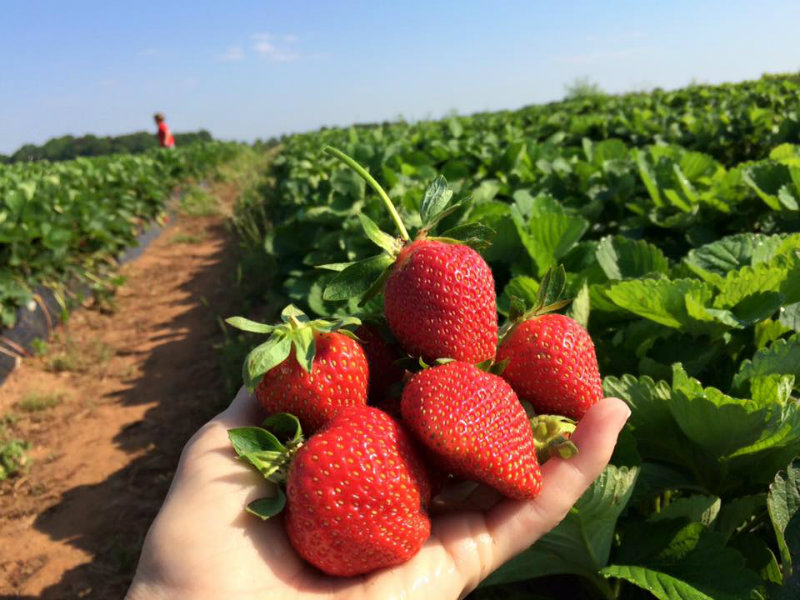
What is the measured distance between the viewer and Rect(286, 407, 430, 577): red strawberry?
1308 mm

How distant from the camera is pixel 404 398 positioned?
1432mm

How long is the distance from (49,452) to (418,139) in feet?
21.5

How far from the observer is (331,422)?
140 cm

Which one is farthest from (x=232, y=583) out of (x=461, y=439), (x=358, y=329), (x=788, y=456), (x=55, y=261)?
(x=55, y=261)

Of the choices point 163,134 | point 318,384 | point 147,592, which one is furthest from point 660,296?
point 163,134

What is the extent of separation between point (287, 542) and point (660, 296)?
1131mm

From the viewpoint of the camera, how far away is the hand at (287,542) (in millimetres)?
1380

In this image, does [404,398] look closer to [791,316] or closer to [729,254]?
[791,316]

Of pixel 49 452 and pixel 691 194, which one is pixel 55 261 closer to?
pixel 49 452

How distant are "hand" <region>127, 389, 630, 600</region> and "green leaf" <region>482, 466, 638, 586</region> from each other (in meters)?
0.08

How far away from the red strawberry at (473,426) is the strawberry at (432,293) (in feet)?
0.39

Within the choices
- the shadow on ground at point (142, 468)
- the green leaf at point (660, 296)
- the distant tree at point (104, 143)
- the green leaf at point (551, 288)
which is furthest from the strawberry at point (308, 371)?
the distant tree at point (104, 143)

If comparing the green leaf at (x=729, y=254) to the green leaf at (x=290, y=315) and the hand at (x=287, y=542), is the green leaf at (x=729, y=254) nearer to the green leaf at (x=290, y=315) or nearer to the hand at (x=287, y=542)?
the hand at (x=287, y=542)

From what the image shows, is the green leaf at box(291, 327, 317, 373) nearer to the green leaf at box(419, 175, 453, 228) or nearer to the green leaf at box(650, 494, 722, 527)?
the green leaf at box(419, 175, 453, 228)
